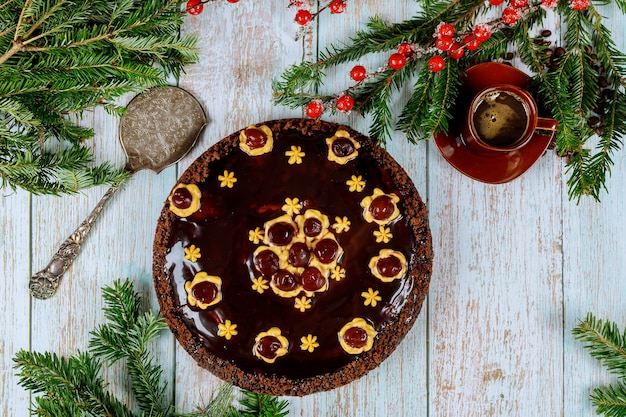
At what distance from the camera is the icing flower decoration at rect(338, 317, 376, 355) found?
1197mm

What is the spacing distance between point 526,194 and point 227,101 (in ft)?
2.39

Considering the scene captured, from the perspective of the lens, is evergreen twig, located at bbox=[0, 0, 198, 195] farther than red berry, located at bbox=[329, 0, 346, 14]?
No

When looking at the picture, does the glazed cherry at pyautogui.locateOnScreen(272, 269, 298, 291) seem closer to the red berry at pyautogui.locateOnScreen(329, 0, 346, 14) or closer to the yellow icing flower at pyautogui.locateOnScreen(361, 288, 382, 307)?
the yellow icing flower at pyautogui.locateOnScreen(361, 288, 382, 307)

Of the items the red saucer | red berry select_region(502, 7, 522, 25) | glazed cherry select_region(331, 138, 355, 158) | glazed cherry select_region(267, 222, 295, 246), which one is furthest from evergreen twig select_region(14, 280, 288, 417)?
red berry select_region(502, 7, 522, 25)

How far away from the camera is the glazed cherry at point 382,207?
1200 mm

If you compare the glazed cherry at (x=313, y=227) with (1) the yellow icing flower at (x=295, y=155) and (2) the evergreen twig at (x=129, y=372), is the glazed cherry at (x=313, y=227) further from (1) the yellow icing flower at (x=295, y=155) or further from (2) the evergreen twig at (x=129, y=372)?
Result: (2) the evergreen twig at (x=129, y=372)

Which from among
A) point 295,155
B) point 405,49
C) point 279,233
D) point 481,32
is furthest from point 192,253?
point 481,32

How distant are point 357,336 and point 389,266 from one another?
0.16 metres

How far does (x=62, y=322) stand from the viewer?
Result: 4.48 feet

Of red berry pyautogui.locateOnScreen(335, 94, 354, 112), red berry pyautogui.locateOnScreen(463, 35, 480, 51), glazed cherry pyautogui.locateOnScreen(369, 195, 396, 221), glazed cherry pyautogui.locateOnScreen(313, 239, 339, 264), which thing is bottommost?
glazed cherry pyautogui.locateOnScreen(313, 239, 339, 264)

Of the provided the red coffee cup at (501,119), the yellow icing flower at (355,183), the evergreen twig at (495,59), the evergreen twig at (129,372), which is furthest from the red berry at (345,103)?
the evergreen twig at (129,372)

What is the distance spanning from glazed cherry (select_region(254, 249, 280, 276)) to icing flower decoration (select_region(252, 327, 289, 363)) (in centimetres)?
12

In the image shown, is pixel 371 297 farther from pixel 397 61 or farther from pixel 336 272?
pixel 397 61

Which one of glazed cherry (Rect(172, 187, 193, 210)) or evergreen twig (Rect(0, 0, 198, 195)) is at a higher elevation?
evergreen twig (Rect(0, 0, 198, 195))
